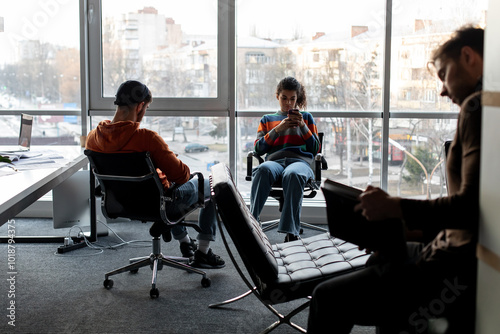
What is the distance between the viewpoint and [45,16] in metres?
4.88

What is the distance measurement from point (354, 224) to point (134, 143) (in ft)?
5.33

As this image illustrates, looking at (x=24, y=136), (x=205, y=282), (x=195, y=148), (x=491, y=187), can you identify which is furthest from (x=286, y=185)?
(x=491, y=187)

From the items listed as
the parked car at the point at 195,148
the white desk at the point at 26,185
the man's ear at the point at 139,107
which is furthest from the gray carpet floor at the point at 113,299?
the parked car at the point at 195,148

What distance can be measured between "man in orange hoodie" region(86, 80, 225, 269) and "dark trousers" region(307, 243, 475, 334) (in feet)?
5.02

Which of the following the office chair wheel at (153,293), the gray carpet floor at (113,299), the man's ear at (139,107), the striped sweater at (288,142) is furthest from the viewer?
the striped sweater at (288,142)

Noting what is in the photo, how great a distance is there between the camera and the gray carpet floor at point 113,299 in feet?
8.97

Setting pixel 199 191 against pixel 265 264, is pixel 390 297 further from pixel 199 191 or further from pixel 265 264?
pixel 199 191

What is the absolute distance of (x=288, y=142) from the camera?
431cm

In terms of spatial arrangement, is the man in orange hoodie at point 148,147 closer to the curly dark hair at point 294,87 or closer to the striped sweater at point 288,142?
the striped sweater at point 288,142

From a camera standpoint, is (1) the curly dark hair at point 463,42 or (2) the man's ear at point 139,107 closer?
(1) the curly dark hair at point 463,42

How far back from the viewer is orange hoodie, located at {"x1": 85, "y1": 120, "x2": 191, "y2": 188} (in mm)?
3018

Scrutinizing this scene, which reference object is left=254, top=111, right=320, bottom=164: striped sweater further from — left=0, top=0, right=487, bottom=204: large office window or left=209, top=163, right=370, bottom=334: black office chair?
left=209, top=163, right=370, bottom=334: black office chair

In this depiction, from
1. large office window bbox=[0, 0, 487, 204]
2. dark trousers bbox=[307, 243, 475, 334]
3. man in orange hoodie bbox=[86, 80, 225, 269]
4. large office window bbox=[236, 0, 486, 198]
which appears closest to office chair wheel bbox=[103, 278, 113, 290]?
man in orange hoodie bbox=[86, 80, 225, 269]

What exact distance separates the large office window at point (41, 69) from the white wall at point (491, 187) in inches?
164
